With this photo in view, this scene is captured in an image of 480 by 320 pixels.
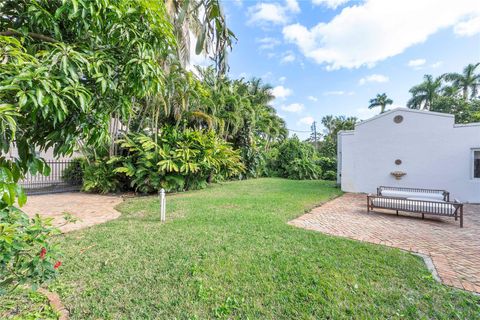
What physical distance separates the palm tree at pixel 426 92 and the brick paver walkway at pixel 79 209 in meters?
30.8

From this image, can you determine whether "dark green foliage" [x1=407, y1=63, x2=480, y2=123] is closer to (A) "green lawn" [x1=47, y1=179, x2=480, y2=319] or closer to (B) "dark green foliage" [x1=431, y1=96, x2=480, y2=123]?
(B) "dark green foliage" [x1=431, y1=96, x2=480, y2=123]

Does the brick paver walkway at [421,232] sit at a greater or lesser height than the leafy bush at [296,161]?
lesser

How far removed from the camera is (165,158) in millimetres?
8883

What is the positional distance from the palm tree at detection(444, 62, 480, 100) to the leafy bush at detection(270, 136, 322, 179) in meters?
19.0

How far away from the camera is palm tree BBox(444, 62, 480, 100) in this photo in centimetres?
2194

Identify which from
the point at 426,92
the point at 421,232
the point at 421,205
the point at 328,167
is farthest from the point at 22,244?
the point at 426,92

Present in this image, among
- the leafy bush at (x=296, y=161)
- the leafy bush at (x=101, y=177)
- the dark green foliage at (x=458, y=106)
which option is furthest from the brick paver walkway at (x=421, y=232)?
the dark green foliage at (x=458, y=106)

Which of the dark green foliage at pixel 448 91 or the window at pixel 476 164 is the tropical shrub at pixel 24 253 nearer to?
the window at pixel 476 164

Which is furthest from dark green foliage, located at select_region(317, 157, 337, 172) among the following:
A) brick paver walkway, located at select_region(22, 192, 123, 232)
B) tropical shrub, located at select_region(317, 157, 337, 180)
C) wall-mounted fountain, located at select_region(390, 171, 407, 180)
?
brick paver walkway, located at select_region(22, 192, 123, 232)

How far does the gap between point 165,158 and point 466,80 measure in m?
31.7

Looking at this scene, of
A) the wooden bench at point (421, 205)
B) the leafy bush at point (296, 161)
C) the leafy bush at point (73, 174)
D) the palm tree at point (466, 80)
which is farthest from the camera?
the palm tree at point (466, 80)

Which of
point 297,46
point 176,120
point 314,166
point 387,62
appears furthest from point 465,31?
point 176,120

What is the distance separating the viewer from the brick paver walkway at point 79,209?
541 centimetres

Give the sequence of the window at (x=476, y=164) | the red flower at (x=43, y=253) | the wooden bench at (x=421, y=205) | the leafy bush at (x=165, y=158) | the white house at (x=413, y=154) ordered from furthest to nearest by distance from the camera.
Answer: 1. the leafy bush at (x=165, y=158)
2. the white house at (x=413, y=154)
3. the window at (x=476, y=164)
4. the wooden bench at (x=421, y=205)
5. the red flower at (x=43, y=253)
